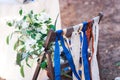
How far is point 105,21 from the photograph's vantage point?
11.4 feet

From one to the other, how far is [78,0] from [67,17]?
17.3 inches

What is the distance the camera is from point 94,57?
73.3 inches

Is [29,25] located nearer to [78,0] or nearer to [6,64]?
[6,64]

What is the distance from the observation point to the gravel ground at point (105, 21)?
104 inches

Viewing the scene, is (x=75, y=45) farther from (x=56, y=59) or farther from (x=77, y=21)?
(x=77, y=21)

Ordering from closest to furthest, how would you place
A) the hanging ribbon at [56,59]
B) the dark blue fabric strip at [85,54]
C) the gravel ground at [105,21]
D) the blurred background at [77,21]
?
the hanging ribbon at [56,59]
the dark blue fabric strip at [85,54]
the blurred background at [77,21]
the gravel ground at [105,21]

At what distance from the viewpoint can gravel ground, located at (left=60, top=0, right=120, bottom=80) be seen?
264cm

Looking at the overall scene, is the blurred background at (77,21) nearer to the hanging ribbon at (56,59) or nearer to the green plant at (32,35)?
the green plant at (32,35)

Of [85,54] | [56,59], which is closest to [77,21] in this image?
[85,54]

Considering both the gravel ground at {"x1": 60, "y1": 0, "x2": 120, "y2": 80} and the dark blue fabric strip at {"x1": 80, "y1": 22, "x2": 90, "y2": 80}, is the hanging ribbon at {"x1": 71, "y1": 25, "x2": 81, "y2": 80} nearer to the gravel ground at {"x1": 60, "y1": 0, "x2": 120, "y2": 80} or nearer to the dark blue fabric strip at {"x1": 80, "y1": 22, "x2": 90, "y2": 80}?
the dark blue fabric strip at {"x1": 80, "y1": 22, "x2": 90, "y2": 80}

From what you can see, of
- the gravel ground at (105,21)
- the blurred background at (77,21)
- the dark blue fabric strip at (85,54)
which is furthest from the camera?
the gravel ground at (105,21)

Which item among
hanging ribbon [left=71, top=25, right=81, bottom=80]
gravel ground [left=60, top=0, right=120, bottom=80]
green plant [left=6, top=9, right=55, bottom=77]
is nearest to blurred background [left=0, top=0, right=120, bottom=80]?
gravel ground [left=60, top=0, right=120, bottom=80]

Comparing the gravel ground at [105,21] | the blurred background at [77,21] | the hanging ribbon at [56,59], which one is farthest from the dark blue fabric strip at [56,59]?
the gravel ground at [105,21]

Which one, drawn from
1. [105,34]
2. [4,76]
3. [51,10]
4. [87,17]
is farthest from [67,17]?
[4,76]
